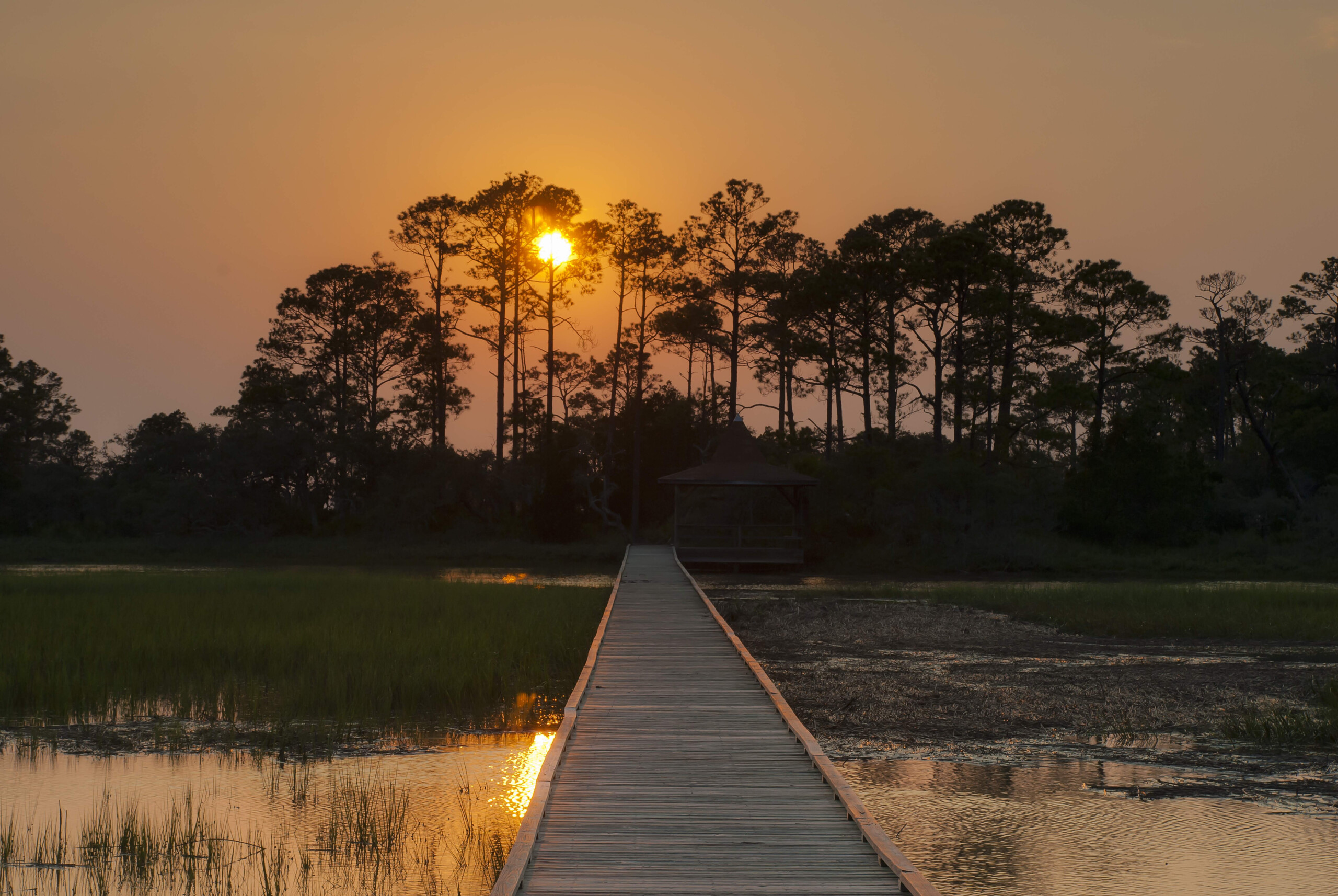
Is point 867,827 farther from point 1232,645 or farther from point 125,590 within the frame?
point 125,590

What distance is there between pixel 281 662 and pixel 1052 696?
30.7 ft

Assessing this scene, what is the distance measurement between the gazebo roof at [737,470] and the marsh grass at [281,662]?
10077 millimetres

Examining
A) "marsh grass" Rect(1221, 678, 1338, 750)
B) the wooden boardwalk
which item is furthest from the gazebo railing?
the wooden boardwalk

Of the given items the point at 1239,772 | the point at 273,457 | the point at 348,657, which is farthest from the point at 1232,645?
the point at 273,457

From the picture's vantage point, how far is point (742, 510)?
119 ft

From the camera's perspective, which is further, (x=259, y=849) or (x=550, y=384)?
(x=550, y=384)

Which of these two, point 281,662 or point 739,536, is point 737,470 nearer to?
point 739,536

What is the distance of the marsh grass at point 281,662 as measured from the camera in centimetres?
1118

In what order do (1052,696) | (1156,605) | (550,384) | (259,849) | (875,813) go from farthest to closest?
(550,384), (1156,605), (1052,696), (875,813), (259,849)

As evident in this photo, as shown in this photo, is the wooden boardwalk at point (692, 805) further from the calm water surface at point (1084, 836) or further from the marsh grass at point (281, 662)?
the marsh grass at point (281, 662)

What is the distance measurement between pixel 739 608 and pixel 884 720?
10205 mm

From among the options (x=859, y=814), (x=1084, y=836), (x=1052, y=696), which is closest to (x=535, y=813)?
(x=859, y=814)

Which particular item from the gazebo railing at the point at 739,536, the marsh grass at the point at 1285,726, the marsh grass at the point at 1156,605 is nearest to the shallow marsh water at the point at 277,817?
the marsh grass at the point at 1285,726

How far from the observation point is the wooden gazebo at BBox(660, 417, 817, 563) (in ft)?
102
